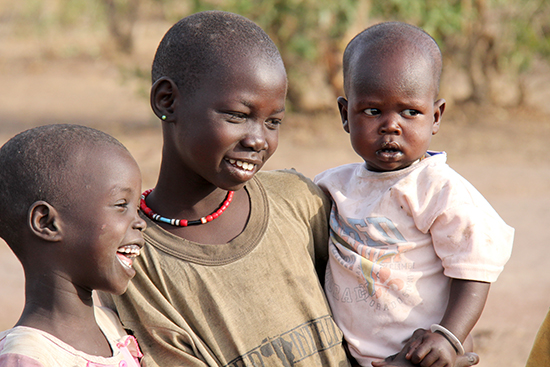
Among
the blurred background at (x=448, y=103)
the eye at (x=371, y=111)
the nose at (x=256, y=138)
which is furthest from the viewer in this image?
the blurred background at (x=448, y=103)

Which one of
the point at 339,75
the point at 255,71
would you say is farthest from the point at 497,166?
the point at 255,71

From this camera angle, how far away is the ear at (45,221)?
1.65 m

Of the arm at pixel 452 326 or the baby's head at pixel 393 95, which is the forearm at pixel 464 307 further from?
the baby's head at pixel 393 95

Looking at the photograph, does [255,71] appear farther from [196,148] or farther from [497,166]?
[497,166]

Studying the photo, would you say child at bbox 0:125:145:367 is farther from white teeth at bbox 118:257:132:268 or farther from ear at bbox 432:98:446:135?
ear at bbox 432:98:446:135

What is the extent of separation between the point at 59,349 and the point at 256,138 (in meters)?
0.77

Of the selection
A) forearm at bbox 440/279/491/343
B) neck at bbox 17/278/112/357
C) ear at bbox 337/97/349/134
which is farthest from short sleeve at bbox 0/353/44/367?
ear at bbox 337/97/349/134

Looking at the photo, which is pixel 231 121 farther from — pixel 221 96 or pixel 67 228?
pixel 67 228

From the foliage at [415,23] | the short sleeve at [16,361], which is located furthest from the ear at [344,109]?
the foliage at [415,23]

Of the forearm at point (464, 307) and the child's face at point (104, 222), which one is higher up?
the child's face at point (104, 222)

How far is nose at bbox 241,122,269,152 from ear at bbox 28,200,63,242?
0.55 meters

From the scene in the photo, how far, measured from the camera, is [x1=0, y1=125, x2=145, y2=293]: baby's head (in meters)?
1.66

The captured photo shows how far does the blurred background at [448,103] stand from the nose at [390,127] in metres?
3.34

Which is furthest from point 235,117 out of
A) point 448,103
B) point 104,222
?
point 448,103
